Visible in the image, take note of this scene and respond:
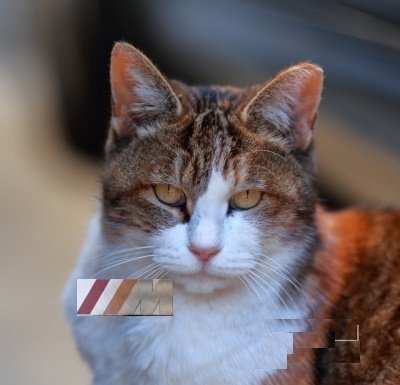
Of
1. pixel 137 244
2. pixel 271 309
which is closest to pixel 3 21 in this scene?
pixel 137 244

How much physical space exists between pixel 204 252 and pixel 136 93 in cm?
23

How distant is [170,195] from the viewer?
115cm

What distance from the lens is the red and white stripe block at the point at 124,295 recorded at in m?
1.17

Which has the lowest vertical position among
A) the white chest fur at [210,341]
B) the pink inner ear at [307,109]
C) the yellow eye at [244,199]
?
the white chest fur at [210,341]

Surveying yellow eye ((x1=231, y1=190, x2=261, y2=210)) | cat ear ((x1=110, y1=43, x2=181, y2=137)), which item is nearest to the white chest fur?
yellow eye ((x1=231, y1=190, x2=261, y2=210))

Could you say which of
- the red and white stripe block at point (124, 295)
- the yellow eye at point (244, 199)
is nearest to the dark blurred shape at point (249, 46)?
the yellow eye at point (244, 199)

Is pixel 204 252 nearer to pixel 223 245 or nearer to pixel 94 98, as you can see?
pixel 223 245

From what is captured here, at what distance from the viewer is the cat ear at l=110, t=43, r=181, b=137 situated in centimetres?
115

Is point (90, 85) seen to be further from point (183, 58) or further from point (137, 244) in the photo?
point (137, 244)

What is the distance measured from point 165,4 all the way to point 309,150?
48cm

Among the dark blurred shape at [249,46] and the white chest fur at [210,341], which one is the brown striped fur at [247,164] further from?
the dark blurred shape at [249,46]

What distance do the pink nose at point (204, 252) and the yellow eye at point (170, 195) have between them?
2.5 inches

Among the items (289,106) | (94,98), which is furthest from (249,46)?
(94,98)

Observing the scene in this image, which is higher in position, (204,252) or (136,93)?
(136,93)
